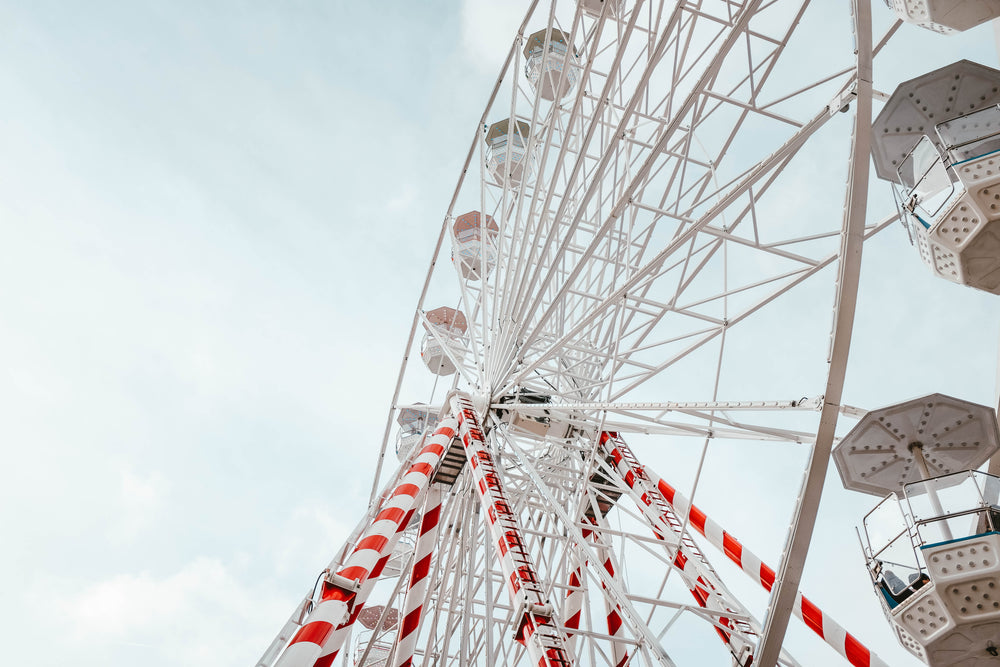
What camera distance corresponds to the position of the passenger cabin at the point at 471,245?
16.8 meters

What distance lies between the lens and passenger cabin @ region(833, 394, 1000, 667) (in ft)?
17.2

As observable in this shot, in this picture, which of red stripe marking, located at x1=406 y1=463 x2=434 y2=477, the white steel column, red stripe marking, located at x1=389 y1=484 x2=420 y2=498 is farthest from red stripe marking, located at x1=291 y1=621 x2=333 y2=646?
the white steel column

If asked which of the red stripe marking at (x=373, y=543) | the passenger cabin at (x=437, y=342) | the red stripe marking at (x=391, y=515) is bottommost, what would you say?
the red stripe marking at (x=373, y=543)

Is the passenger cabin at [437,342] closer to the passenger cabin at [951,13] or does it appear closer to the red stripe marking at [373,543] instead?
the red stripe marking at [373,543]

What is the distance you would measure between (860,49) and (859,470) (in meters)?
3.65

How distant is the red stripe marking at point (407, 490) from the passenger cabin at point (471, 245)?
6.27m

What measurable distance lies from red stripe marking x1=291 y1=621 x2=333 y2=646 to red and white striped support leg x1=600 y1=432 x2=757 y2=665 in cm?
411

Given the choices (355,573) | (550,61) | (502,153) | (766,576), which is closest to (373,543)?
(355,573)

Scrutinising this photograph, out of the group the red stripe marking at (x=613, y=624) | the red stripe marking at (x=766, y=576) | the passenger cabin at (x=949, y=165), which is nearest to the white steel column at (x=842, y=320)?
the passenger cabin at (x=949, y=165)

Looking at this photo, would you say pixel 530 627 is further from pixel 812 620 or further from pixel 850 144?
pixel 850 144

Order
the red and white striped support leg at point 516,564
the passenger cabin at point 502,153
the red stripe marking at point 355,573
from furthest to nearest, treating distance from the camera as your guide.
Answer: the passenger cabin at point 502,153
the red stripe marking at point 355,573
the red and white striped support leg at point 516,564

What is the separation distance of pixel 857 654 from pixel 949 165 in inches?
223

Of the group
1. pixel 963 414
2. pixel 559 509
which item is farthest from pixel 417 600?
pixel 963 414

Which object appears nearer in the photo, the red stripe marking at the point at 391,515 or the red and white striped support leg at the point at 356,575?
the red and white striped support leg at the point at 356,575
